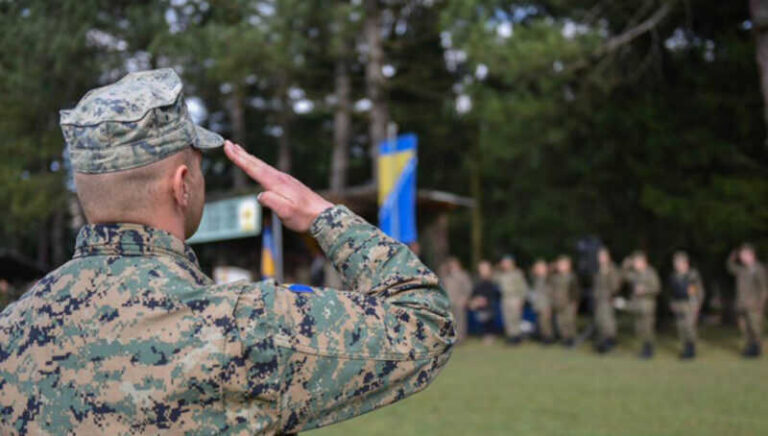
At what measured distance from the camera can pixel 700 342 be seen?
19500 mm

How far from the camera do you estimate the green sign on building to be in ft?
65.9

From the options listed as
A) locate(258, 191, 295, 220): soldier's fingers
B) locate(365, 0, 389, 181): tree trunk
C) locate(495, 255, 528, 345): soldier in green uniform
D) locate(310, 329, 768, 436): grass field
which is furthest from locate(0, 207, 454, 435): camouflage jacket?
locate(365, 0, 389, 181): tree trunk

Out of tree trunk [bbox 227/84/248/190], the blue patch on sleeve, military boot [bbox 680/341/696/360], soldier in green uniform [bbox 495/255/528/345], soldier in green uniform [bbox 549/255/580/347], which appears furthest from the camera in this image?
tree trunk [bbox 227/84/248/190]

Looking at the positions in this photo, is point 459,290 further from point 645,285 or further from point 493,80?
point 645,285

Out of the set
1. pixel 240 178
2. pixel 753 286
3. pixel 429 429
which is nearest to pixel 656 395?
pixel 429 429

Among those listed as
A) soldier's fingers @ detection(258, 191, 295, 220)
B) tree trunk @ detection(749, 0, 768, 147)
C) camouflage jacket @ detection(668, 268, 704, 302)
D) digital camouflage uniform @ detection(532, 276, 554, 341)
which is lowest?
digital camouflage uniform @ detection(532, 276, 554, 341)

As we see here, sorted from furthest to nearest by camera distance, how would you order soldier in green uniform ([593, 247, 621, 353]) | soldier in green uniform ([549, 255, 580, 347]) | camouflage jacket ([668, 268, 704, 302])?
soldier in green uniform ([549, 255, 580, 347]) < soldier in green uniform ([593, 247, 621, 353]) < camouflage jacket ([668, 268, 704, 302])

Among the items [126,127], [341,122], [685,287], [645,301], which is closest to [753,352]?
[685,287]

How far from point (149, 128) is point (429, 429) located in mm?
7259

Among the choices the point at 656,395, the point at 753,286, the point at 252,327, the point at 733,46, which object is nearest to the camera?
the point at 252,327

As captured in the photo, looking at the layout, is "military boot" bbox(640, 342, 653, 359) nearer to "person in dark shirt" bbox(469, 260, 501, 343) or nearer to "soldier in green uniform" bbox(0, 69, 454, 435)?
"person in dark shirt" bbox(469, 260, 501, 343)

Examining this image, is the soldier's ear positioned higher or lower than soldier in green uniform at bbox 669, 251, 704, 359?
higher

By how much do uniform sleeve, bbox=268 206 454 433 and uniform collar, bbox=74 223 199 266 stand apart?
0.25 metres

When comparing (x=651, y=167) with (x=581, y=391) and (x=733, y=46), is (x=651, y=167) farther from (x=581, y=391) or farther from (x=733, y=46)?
(x=581, y=391)
